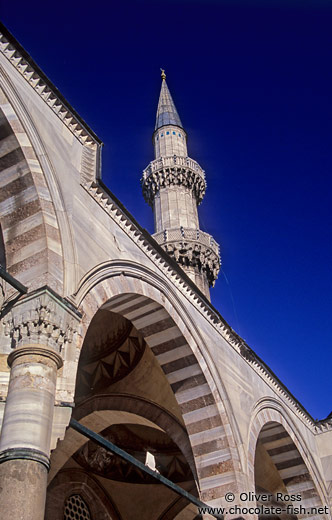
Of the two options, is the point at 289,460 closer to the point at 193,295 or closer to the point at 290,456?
the point at 290,456

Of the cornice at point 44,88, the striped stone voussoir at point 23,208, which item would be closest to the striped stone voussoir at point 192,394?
the striped stone voussoir at point 23,208

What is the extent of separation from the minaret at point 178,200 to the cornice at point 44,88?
9.91 meters

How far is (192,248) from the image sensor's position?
17.3 metres

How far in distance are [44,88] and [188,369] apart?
13.7 feet

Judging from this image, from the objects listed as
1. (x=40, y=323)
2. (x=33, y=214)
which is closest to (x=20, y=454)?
(x=40, y=323)

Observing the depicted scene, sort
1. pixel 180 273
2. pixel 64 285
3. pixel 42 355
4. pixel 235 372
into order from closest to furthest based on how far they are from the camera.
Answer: pixel 42 355, pixel 64 285, pixel 180 273, pixel 235 372

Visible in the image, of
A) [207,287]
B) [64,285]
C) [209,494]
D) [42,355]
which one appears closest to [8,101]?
[64,285]

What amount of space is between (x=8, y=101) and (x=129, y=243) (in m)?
2.39

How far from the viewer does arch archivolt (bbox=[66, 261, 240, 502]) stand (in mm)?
7176

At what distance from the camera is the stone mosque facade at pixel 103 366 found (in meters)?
4.44

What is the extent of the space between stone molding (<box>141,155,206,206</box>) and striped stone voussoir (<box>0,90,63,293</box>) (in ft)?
44.9

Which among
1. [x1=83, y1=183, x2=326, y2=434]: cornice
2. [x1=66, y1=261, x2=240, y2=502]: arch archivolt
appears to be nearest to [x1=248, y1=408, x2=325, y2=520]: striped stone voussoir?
[x1=83, y1=183, x2=326, y2=434]: cornice

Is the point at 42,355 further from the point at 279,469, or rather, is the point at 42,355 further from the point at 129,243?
the point at 279,469

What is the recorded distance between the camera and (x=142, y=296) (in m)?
7.05
